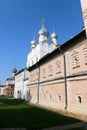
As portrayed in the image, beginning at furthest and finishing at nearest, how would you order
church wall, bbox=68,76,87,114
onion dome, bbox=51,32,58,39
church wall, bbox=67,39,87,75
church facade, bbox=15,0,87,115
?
onion dome, bbox=51,32,58,39 → church wall, bbox=67,39,87,75 → church facade, bbox=15,0,87,115 → church wall, bbox=68,76,87,114

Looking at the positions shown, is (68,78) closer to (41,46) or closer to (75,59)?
(75,59)

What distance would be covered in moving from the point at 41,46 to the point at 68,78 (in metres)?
22.8

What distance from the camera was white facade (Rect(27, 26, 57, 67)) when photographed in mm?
37750

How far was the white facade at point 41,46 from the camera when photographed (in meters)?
37.8

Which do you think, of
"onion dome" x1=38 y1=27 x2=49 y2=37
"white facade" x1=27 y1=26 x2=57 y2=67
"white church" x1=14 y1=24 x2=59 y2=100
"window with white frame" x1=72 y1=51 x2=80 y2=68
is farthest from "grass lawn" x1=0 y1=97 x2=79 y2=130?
"onion dome" x1=38 y1=27 x2=49 y2=37

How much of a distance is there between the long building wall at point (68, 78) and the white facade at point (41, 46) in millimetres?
15238

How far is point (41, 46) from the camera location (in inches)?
1491

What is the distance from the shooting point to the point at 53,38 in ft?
140

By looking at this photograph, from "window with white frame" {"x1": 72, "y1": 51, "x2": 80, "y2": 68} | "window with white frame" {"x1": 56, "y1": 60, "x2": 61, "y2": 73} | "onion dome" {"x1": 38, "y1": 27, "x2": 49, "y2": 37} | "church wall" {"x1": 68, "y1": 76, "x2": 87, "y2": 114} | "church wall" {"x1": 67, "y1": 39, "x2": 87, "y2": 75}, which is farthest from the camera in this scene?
"onion dome" {"x1": 38, "y1": 27, "x2": 49, "y2": 37}

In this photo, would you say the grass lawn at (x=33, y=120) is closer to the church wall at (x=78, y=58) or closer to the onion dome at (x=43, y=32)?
the church wall at (x=78, y=58)

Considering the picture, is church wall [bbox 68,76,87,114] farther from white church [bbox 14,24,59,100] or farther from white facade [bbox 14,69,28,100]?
white facade [bbox 14,69,28,100]

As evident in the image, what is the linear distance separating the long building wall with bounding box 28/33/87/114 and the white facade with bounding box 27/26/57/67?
15.2 metres

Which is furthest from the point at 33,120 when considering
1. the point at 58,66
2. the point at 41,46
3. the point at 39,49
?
the point at 41,46

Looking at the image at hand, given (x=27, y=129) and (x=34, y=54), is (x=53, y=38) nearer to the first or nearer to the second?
(x=34, y=54)
